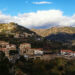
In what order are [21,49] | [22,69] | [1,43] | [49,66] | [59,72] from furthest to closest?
[1,43] < [21,49] < [49,66] < [59,72] < [22,69]

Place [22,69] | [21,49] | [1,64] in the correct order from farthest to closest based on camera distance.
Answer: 1. [21,49]
2. [22,69]
3. [1,64]

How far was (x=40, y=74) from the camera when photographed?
60.3 metres

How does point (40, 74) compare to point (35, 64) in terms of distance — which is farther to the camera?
point (35, 64)

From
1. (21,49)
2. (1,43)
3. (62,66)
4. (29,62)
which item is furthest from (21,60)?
(1,43)

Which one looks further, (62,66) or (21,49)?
(21,49)

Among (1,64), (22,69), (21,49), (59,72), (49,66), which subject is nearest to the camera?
(1,64)

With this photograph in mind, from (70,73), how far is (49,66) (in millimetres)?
8104

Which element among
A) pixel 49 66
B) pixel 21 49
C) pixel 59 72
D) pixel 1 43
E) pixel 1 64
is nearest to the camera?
pixel 1 64

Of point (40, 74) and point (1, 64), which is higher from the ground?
point (1, 64)

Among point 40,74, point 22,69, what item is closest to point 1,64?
point 22,69

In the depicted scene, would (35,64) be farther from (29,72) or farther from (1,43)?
(1,43)

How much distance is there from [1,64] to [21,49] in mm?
48068

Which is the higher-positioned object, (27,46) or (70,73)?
(27,46)

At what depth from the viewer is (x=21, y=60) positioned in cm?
7019
